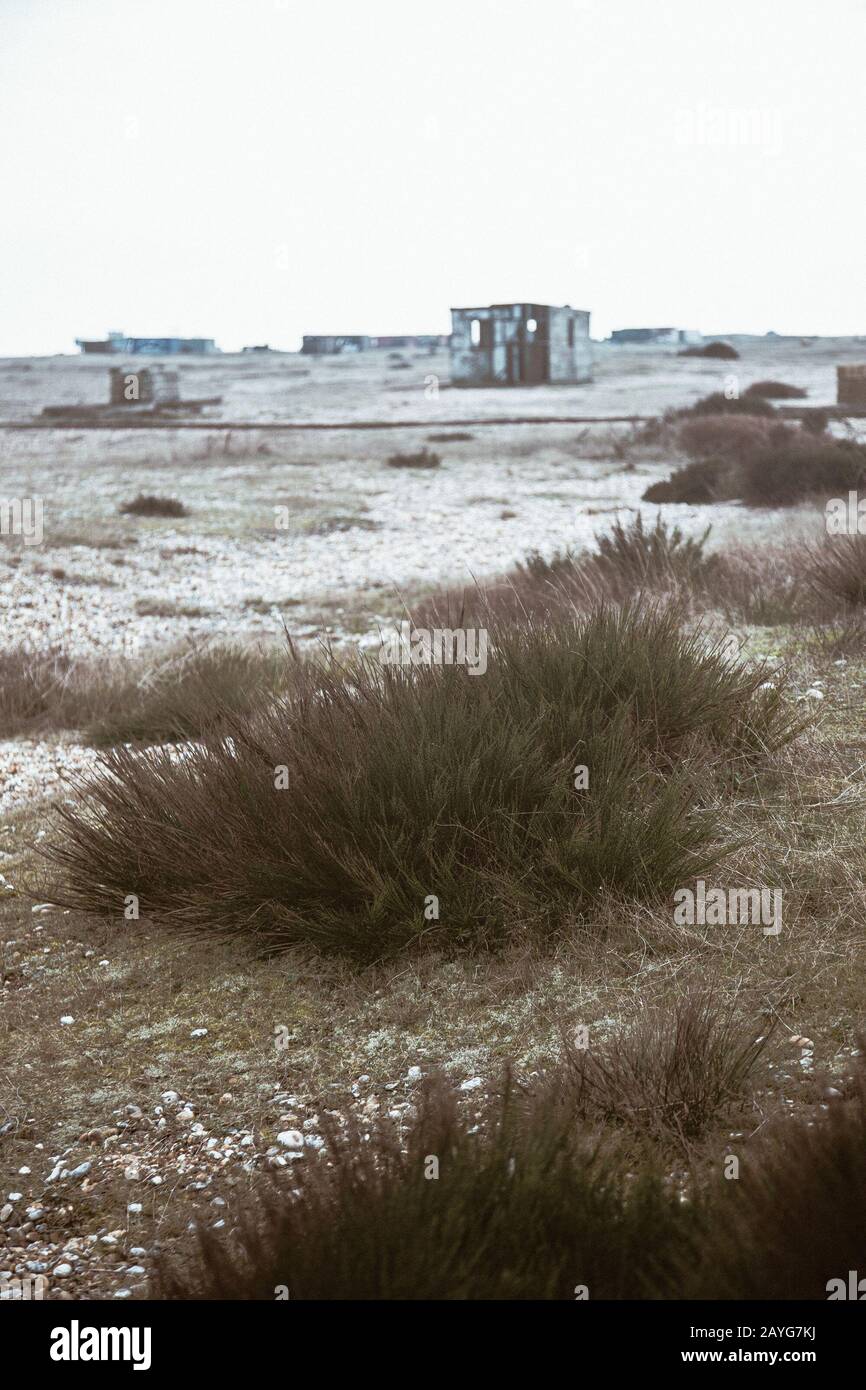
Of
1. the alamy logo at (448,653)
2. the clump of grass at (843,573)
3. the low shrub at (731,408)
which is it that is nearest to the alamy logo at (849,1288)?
the alamy logo at (448,653)

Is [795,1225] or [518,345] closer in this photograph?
[795,1225]

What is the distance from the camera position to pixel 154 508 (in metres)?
19.3

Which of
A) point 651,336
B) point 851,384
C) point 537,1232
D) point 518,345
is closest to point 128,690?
point 537,1232

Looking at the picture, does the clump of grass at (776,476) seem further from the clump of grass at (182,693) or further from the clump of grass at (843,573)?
the clump of grass at (182,693)

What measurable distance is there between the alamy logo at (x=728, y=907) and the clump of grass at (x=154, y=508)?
16076 millimetres

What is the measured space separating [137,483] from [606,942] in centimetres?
2118

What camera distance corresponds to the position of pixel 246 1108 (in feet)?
11.3

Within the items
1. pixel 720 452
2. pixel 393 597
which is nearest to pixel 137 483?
pixel 720 452

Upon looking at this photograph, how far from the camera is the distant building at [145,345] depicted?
308 ft

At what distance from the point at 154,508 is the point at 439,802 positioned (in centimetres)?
1599

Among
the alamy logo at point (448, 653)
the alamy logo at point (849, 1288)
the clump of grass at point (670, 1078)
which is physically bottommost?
the clump of grass at point (670, 1078)
